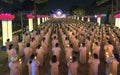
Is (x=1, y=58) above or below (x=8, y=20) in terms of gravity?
below

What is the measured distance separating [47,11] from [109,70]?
76.0m

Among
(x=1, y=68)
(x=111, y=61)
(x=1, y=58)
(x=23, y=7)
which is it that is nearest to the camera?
(x=111, y=61)

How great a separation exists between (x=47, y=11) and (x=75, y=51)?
230 feet

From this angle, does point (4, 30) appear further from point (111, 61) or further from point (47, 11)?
point (47, 11)

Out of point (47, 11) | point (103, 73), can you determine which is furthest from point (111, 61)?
point (47, 11)

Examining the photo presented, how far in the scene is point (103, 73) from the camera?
1288 centimetres

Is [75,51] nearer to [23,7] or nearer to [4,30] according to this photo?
[4,30]

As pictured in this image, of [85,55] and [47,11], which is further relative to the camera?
[47,11]

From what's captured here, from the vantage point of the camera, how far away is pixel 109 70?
11.8 meters

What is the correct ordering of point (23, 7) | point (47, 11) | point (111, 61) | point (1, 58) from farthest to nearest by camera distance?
1. point (47, 11)
2. point (23, 7)
3. point (1, 58)
4. point (111, 61)

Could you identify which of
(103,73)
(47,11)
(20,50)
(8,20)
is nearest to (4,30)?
(8,20)

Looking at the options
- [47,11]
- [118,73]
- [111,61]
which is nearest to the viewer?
[111,61]

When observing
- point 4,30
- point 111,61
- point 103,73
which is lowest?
point 103,73

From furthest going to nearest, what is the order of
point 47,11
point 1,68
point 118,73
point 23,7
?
point 47,11
point 23,7
point 1,68
point 118,73
